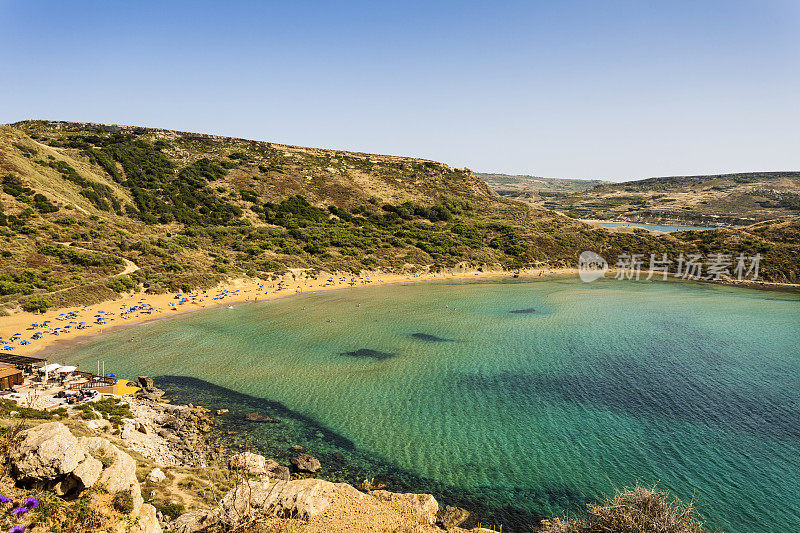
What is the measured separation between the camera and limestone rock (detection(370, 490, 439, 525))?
16.4m

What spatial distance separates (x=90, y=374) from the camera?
31078 millimetres

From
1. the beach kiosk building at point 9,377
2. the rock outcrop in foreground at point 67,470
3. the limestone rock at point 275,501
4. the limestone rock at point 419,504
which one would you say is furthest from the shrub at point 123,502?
the beach kiosk building at point 9,377

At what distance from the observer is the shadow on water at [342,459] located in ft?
64.6

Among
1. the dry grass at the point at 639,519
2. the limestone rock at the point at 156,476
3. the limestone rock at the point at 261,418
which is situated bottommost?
the limestone rock at the point at 261,418

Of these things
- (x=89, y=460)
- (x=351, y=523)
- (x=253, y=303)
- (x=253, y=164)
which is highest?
(x=253, y=164)

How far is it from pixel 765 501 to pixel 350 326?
128 feet

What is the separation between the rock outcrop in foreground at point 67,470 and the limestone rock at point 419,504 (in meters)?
9.11

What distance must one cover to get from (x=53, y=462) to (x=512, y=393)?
2811cm

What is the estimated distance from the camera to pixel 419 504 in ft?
56.6

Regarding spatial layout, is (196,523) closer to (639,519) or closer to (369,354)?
(639,519)

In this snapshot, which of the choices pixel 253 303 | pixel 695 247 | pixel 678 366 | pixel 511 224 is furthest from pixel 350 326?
pixel 695 247

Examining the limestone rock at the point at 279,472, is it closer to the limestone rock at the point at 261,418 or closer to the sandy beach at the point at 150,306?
the limestone rock at the point at 261,418

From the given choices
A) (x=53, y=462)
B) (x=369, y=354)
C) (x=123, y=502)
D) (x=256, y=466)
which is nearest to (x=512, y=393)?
(x=369, y=354)

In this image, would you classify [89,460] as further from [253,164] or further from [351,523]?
[253,164]
